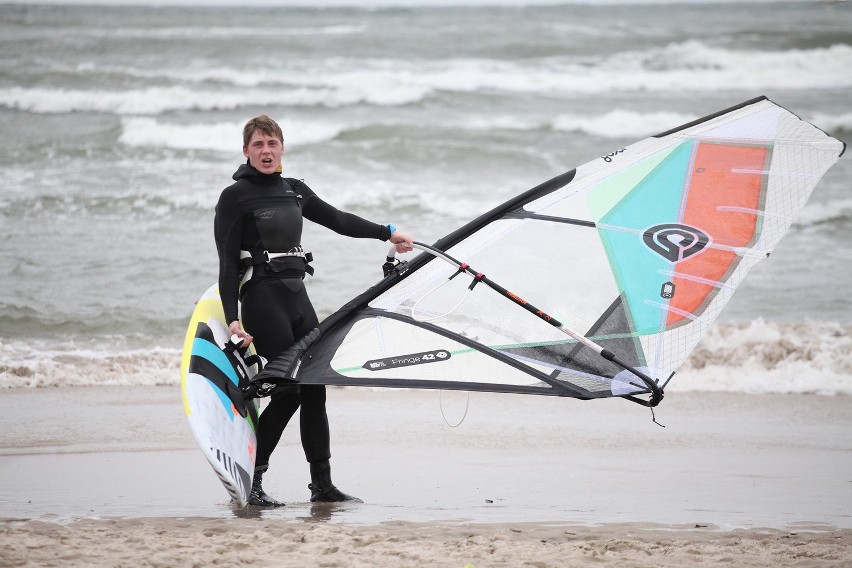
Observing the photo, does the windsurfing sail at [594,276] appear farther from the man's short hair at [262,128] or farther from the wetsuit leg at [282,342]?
the man's short hair at [262,128]

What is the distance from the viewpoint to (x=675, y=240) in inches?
164

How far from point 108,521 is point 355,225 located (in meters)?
1.48

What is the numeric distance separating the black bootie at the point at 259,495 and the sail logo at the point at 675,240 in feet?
6.05

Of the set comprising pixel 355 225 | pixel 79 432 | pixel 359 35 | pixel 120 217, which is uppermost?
pixel 359 35

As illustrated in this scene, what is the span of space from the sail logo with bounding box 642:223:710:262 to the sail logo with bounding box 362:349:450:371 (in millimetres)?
1011

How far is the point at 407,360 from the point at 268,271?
640 millimetres

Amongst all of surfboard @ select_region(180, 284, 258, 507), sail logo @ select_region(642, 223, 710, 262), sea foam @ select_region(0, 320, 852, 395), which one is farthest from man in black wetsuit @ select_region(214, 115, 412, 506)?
sea foam @ select_region(0, 320, 852, 395)

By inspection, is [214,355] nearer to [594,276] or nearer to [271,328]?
[271,328]

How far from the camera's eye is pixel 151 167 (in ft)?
44.6

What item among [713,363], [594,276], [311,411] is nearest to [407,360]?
[311,411]

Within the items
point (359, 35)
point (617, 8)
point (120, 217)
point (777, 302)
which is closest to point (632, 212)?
point (777, 302)

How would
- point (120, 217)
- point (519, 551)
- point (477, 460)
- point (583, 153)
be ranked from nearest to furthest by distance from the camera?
point (519, 551) → point (477, 460) → point (120, 217) → point (583, 153)

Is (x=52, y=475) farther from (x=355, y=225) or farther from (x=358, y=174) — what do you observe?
(x=358, y=174)

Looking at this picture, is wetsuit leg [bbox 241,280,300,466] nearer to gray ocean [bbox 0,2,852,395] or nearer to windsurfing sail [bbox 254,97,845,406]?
windsurfing sail [bbox 254,97,845,406]
